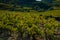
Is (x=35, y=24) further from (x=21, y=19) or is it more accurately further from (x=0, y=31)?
(x=0, y=31)

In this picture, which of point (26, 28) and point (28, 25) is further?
point (28, 25)

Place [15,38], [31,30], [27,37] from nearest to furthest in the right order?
[31,30] < [27,37] < [15,38]

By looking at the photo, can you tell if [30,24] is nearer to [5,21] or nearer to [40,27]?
[40,27]

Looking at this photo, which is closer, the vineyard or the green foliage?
the green foliage

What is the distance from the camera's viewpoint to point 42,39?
129 feet

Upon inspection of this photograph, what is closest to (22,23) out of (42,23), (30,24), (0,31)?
(30,24)

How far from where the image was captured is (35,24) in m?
38.5

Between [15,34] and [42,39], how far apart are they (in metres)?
5.21

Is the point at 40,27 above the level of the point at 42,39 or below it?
above

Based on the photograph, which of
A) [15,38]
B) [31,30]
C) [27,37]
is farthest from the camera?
[15,38]

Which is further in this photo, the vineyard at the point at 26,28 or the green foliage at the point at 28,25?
the vineyard at the point at 26,28

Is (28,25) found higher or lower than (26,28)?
higher

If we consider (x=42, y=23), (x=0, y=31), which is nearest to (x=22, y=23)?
(x=42, y=23)

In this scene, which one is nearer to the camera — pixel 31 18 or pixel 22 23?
pixel 22 23
